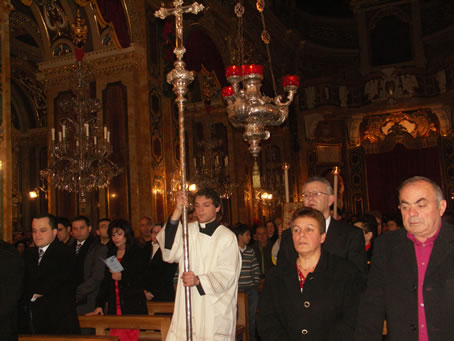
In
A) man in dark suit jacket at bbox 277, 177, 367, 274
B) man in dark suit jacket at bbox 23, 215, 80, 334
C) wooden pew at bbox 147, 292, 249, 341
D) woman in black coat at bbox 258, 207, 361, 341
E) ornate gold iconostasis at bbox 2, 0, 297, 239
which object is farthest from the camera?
ornate gold iconostasis at bbox 2, 0, 297, 239

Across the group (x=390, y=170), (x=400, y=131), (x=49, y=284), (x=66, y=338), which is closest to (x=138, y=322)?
(x=66, y=338)

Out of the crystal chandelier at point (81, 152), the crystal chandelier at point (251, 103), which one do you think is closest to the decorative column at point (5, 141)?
the crystal chandelier at point (81, 152)

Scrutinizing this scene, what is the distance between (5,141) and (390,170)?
2006cm

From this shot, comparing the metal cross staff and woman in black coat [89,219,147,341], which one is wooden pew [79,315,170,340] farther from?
the metal cross staff

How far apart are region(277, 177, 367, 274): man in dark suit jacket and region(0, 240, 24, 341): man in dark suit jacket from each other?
1965 millimetres

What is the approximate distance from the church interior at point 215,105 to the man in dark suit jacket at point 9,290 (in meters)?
1.59

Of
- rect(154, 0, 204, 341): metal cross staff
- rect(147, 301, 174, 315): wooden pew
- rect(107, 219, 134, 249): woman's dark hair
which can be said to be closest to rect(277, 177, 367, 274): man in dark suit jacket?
rect(154, 0, 204, 341): metal cross staff

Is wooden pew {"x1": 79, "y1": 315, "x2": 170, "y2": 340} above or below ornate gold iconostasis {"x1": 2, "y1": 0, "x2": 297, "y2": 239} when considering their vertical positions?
below

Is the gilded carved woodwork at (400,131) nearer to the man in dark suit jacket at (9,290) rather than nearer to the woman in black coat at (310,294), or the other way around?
the woman in black coat at (310,294)

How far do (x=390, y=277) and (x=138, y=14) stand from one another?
955 centimetres

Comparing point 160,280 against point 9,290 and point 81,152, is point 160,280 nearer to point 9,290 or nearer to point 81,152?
point 9,290

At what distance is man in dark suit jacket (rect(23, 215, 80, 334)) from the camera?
4.48m

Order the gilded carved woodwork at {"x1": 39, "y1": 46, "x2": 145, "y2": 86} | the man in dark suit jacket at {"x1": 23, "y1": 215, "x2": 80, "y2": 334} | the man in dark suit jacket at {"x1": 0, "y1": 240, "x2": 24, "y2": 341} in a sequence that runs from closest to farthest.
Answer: the man in dark suit jacket at {"x1": 0, "y1": 240, "x2": 24, "y2": 341} < the man in dark suit jacket at {"x1": 23, "y1": 215, "x2": 80, "y2": 334} < the gilded carved woodwork at {"x1": 39, "y1": 46, "x2": 145, "y2": 86}

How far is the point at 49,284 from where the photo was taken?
4.48 m
